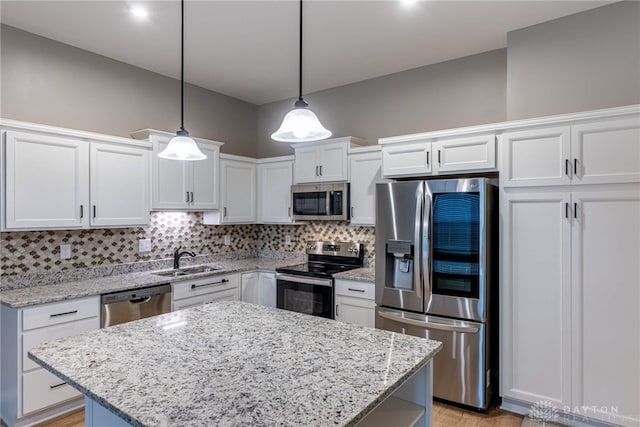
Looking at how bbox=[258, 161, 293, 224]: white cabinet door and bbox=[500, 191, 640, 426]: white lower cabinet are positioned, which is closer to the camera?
bbox=[500, 191, 640, 426]: white lower cabinet

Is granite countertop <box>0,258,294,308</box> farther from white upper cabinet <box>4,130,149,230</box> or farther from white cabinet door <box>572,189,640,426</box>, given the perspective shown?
white cabinet door <box>572,189,640,426</box>

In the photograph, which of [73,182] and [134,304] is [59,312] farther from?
[73,182]

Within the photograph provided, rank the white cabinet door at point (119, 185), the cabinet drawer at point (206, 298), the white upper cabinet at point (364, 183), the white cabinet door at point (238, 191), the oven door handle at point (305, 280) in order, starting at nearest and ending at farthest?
the white cabinet door at point (119, 185), the cabinet drawer at point (206, 298), the oven door handle at point (305, 280), the white upper cabinet at point (364, 183), the white cabinet door at point (238, 191)

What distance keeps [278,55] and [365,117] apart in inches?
46.6

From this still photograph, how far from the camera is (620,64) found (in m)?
2.68

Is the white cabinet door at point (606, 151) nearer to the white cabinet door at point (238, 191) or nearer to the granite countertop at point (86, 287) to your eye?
the granite countertop at point (86, 287)

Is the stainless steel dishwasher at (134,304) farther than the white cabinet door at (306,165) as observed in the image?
No

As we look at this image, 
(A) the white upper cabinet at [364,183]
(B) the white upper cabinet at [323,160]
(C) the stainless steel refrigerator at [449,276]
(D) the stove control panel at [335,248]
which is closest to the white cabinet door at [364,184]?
(A) the white upper cabinet at [364,183]

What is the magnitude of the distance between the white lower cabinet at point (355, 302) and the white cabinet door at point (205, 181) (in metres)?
1.66

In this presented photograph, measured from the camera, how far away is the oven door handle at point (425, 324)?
2754 millimetres

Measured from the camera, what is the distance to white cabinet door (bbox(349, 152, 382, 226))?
144 inches

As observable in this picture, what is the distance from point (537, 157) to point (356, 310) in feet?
6.34

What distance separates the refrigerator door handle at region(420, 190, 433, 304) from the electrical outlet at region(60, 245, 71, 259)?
298 centimetres

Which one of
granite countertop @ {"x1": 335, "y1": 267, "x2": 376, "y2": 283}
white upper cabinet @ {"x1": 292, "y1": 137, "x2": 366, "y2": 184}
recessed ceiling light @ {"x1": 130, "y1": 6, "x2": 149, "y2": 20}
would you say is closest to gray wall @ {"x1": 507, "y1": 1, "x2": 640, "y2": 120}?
white upper cabinet @ {"x1": 292, "y1": 137, "x2": 366, "y2": 184}
